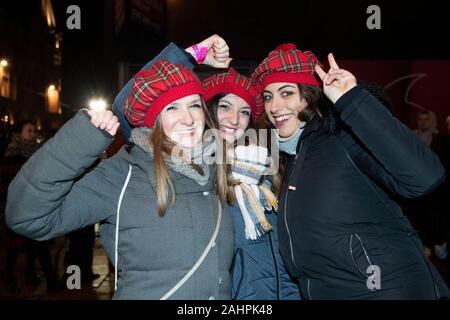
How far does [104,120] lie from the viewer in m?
2.05

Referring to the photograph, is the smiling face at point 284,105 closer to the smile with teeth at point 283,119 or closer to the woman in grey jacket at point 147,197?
the smile with teeth at point 283,119

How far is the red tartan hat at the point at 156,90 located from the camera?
2.61 meters

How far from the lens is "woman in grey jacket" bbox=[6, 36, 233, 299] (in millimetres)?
1971

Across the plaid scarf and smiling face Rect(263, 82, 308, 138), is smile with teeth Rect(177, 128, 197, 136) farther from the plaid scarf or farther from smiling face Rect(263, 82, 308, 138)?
smiling face Rect(263, 82, 308, 138)

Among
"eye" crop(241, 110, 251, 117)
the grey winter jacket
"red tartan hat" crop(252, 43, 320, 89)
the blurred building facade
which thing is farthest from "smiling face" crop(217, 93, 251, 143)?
the blurred building facade

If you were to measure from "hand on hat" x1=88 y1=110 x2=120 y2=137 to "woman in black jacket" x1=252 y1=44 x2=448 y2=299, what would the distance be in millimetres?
1100

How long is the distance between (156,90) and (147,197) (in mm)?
688

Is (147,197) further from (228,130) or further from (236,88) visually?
(236,88)

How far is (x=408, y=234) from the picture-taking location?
2445 millimetres

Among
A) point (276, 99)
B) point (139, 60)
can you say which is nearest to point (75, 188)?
point (276, 99)

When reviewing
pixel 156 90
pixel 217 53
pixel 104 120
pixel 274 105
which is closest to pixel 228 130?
pixel 274 105
